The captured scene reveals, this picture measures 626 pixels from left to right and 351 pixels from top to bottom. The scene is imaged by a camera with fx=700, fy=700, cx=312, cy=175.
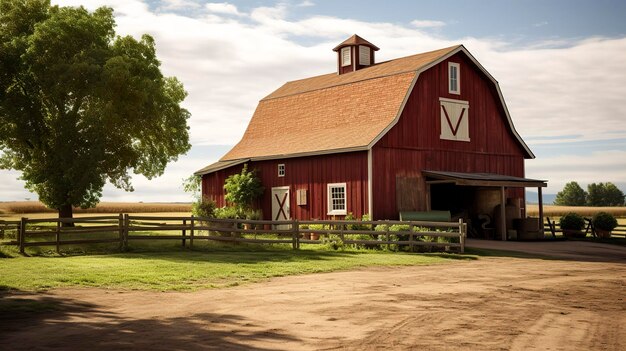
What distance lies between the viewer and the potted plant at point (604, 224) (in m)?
33.9

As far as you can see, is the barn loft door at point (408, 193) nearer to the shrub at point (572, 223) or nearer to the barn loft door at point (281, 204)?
the barn loft door at point (281, 204)

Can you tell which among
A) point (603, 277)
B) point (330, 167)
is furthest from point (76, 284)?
point (330, 167)

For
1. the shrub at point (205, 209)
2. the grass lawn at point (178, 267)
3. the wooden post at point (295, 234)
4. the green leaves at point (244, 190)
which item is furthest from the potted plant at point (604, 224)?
the shrub at point (205, 209)

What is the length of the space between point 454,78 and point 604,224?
10.5 m

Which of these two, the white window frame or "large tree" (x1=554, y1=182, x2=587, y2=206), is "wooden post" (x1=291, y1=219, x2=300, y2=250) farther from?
"large tree" (x1=554, y1=182, x2=587, y2=206)

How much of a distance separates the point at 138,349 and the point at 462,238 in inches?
641

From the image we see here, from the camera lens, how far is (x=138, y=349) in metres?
8.41

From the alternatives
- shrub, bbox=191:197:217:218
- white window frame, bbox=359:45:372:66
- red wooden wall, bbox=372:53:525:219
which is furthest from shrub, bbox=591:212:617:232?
shrub, bbox=191:197:217:218

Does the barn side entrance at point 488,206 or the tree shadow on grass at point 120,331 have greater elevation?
the barn side entrance at point 488,206

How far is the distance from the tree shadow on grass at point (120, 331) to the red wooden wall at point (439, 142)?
59.5ft

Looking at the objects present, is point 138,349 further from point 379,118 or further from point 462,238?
point 379,118

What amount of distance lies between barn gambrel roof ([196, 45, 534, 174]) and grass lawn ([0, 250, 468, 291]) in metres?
8.20

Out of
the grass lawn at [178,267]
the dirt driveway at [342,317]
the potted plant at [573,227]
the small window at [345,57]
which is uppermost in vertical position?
the small window at [345,57]

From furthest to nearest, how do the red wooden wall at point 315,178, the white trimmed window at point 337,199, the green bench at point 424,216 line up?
the white trimmed window at point 337,199, the red wooden wall at point 315,178, the green bench at point 424,216
